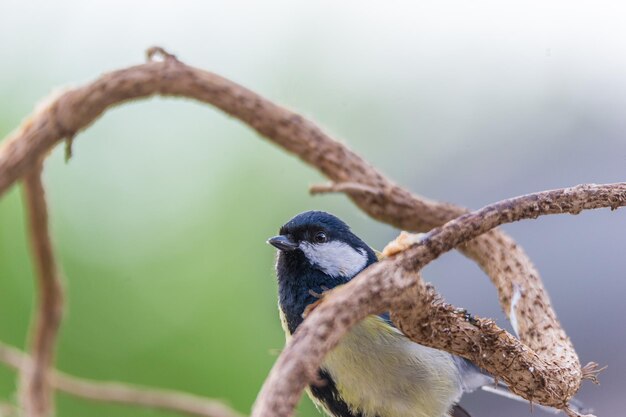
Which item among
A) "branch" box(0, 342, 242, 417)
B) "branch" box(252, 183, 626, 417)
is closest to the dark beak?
"branch" box(0, 342, 242, 417)

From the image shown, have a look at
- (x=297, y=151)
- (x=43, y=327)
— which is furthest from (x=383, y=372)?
(x=43, y=327)

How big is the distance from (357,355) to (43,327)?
0.44 meters

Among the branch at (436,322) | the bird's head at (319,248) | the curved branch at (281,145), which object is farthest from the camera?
the bird's head at (319,248)

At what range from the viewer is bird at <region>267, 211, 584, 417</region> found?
112 cm

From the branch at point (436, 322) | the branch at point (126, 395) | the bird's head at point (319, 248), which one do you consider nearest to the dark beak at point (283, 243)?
the bird's head at point (319, 248)

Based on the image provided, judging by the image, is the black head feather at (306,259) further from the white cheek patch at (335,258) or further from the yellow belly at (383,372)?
the yellow belly at (383,372)

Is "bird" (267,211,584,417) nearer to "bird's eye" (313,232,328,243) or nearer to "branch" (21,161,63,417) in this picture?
"bird's eye" (313,232,328,243)

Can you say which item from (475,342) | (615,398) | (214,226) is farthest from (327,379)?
(214,226)

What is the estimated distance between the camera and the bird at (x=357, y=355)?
1119 mm

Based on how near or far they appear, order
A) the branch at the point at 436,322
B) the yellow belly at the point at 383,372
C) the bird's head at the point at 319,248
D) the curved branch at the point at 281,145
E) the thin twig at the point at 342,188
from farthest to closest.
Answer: the bird's head at the point at 319,248
the yellow belly at the point at 383,372
the thin twig at the point at 342,188
the curved branch at the point at 281,145
the branch at the point at 436,322

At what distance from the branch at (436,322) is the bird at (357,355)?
0.85 feet

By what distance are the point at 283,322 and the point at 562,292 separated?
1.10 m

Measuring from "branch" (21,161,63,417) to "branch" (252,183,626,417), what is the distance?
0.51 meters

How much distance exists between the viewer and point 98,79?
2.93 ft
